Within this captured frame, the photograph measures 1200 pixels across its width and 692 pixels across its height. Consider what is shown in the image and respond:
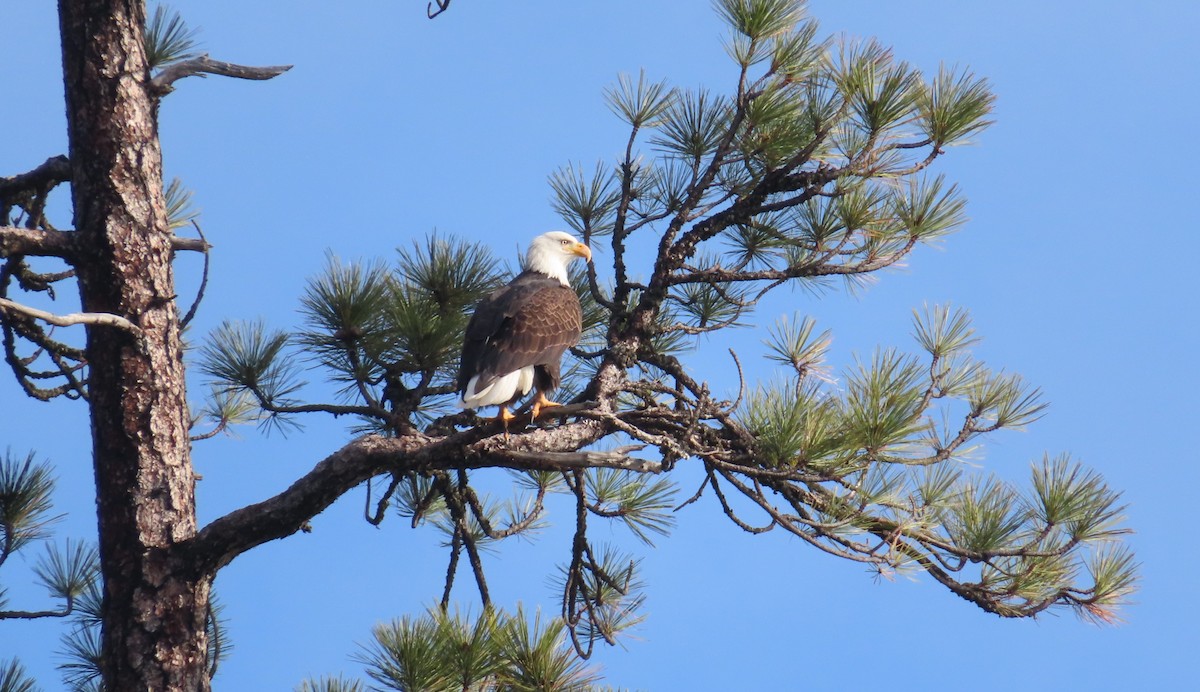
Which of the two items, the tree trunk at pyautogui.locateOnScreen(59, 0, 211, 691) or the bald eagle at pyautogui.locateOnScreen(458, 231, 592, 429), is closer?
the tree trunk at pyautogui.locateOnScreen(59, 0, 211, 691)

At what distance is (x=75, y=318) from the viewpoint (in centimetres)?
327

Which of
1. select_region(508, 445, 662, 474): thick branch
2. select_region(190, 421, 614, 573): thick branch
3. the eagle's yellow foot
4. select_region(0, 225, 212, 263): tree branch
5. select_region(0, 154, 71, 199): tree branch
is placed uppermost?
select_region(0, 154, 71, 199): tree branch

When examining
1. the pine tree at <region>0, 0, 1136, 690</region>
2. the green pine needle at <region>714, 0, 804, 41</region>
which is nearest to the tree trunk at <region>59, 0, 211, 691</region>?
the pine tree at <region>0, 0, 1136, 690</region>

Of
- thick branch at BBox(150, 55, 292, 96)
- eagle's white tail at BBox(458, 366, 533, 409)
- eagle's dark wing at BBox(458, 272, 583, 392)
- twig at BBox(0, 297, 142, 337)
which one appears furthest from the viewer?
eagle's dark wing at BBox(458, 272, 583, 392)

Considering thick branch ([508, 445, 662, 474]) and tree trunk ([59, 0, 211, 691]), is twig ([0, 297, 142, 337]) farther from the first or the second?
thick branch ([508, 445, 662, 474])

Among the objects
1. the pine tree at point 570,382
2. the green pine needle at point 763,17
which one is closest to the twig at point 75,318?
the pine tree at point 570,382

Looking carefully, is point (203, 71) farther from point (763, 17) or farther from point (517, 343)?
point (763, 17)

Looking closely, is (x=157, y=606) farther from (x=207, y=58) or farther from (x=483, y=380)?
(x=207, y=58)

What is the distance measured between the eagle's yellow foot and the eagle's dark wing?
12 cm

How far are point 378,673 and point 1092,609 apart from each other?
2371 mm

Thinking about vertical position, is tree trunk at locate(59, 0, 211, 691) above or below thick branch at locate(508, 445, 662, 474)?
above

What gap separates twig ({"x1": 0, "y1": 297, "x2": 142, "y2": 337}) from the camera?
318 cm

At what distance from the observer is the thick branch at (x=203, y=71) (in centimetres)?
377

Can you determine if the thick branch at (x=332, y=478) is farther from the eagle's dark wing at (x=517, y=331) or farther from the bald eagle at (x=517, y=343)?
the eagle's dark wing at (x=517, y=331)
